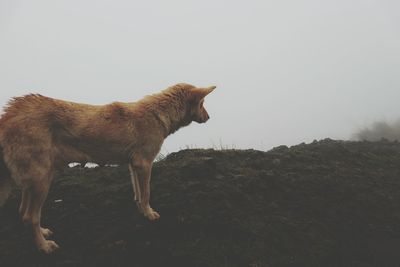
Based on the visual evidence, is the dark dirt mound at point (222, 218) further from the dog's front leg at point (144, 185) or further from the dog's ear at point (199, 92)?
the dog's ear at point (199, 92)

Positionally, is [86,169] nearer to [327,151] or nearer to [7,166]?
[7,166]

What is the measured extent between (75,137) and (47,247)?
1.65 metres

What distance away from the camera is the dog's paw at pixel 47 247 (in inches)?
223

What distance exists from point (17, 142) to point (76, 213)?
1.98 metres

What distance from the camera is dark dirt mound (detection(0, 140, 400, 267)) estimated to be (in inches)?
225

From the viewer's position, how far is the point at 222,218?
→ 658 centimetres

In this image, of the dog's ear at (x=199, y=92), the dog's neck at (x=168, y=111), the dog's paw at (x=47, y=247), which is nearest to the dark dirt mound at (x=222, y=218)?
the dog's paw at (x=47, y=247)

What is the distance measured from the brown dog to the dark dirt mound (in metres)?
0.46

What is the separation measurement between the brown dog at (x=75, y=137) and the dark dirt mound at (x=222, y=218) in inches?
18.2

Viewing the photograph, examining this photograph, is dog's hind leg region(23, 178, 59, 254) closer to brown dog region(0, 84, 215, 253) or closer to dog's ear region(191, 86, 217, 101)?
brown dog region(0, 84, 215, 253)

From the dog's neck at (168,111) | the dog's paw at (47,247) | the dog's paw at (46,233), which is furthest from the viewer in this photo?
the dog's neck at (168,111)

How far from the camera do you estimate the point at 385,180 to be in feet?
30.7

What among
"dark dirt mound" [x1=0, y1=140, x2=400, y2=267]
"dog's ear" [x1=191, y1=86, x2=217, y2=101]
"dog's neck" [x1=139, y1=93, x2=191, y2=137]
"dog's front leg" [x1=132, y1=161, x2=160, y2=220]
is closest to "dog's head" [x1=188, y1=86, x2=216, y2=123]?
"dog's ear" [x1=191, y1=86, x2=217, y2=101]

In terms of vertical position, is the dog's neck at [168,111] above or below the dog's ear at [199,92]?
below
